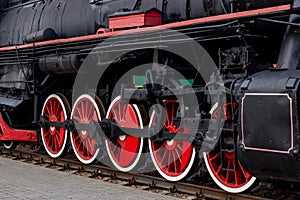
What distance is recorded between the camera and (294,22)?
541 cm

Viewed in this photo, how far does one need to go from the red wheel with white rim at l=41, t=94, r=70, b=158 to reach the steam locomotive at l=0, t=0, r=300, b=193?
0.07 feet


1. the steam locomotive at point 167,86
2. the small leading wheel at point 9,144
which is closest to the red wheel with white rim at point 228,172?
the steam locomotive at point 167,86

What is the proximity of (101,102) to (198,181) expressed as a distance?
2338 mm

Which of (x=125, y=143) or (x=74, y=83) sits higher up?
(x=74, y=83)

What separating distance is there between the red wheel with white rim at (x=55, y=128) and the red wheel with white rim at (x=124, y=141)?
1377mm

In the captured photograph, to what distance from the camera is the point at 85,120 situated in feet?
28.9

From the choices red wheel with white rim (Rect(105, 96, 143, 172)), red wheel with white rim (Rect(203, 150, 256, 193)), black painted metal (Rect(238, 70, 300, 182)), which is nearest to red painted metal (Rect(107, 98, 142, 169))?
red wheel with white rim (Rect(105, 96, 143, 172))

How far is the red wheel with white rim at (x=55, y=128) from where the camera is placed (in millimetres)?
9352

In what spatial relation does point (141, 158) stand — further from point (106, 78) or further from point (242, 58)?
point (242, 58)

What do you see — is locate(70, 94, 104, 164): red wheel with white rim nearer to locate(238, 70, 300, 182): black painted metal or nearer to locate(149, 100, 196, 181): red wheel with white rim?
locate(149, 100, 196, 181): red wheel with white rim

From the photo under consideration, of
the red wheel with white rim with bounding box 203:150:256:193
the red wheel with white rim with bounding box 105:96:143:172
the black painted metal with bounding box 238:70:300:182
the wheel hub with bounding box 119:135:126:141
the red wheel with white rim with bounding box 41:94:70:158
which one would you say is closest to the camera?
the black painted metal with bounding box 238:70:300:182

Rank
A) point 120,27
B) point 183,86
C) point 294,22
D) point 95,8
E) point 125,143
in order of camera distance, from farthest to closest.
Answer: point 95,8 < point 125,143 < point 120,27 < point 183,86 < point 294,22

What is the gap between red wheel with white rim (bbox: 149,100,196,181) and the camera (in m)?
6.86

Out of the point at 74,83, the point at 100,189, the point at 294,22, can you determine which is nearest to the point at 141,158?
the point at 100,189
